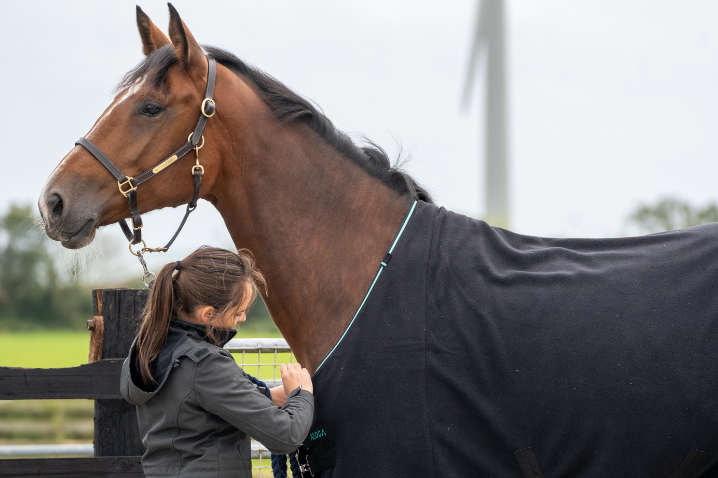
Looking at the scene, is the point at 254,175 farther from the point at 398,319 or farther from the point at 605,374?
the point at 605,374

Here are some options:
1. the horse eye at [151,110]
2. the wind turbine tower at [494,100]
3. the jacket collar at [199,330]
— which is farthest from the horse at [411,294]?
the wind turbine tower at [494,100]

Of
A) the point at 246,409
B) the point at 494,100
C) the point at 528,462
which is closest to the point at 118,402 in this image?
the point at 246,409

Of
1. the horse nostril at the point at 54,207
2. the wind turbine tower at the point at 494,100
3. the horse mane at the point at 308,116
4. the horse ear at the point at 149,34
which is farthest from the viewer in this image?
the wind turbine tower at the point at 494,100

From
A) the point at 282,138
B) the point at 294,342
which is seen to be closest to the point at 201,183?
the point at 282,138

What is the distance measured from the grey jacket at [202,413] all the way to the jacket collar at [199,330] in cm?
3

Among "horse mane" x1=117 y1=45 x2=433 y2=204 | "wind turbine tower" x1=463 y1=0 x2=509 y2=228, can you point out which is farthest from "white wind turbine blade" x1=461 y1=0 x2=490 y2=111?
"horse mane" x1=117 y1=45 x2=433 y2=204

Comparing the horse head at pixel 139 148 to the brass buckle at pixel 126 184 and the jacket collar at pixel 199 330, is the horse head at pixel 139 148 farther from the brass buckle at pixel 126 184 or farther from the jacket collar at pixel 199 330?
the jacket collar at pixel 199 330

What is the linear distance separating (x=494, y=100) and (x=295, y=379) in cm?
1510

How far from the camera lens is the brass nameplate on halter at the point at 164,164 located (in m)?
2.49

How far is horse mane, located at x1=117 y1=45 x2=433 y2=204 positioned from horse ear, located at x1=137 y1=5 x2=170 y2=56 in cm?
21

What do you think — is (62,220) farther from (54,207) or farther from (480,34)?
(480,34)

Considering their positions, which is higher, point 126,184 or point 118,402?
point 126,184

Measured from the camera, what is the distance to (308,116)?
106 inches

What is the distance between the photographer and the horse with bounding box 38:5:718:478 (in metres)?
2.22
